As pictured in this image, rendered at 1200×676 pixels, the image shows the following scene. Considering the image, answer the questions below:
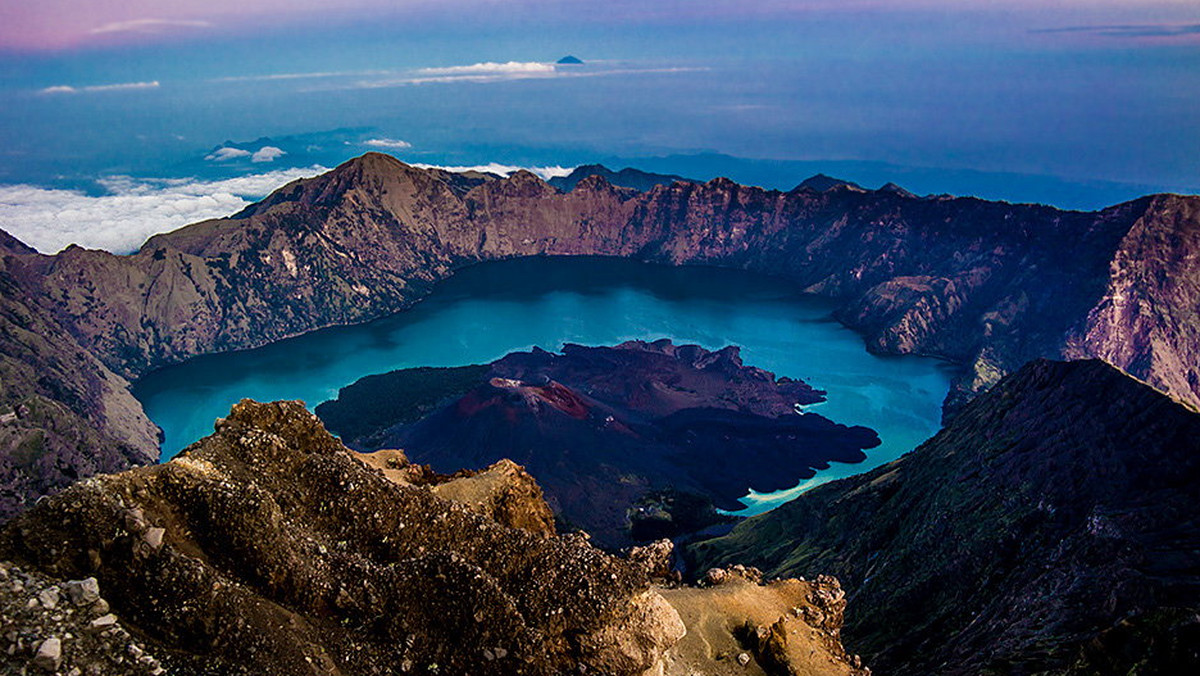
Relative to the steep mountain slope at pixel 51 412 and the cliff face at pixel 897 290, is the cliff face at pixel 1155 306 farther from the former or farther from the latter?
the steep mountain slope at pixel 51 412

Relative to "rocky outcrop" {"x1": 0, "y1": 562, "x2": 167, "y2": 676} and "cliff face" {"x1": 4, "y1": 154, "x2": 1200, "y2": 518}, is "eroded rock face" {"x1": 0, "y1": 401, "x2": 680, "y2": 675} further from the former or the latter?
"cliff face" {"x1": 4, "y1": 154, "x2": 1200, "y2": 518}

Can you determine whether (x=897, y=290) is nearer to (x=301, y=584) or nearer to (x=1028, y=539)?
(x=1028, y=539)

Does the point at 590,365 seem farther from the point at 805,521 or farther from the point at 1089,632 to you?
the point at 1089,632

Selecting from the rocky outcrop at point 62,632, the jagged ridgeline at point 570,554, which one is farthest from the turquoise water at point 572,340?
the rocky outcrop at point 62,632

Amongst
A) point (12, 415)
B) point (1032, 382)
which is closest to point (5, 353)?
point (12, 415)

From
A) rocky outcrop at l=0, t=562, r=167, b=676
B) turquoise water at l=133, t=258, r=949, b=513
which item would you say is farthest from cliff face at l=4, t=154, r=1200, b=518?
rocky outcrop at l=0, t=562, r=167, b=676

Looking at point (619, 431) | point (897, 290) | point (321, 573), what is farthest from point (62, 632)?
point (897, 290)
